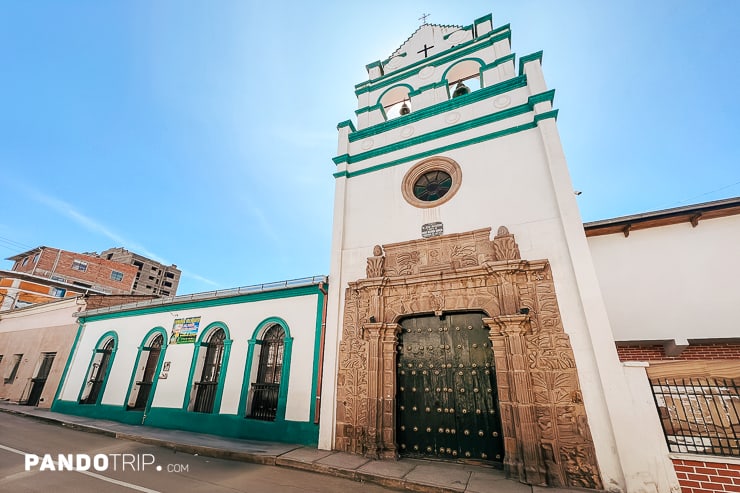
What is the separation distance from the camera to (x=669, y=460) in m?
4.41

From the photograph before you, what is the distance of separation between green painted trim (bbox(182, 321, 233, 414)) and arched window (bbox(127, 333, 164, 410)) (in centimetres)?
192

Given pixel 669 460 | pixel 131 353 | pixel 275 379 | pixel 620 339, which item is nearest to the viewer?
pixel 669 460

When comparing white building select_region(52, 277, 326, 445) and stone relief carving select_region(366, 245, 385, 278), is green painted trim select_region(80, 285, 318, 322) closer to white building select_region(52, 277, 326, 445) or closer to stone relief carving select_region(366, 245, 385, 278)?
white building select_region(52, 277, 326, 445)

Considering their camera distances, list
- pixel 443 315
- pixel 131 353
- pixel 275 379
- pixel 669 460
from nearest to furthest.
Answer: pixel 669 460, pixel 443 315, pixel 275 379, pixel 131 353

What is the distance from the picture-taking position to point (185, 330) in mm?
10039

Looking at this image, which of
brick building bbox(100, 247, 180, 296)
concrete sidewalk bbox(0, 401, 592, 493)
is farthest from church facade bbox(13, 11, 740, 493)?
brick building bbox(100, 247, 180, 296)

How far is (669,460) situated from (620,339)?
2.08 meters

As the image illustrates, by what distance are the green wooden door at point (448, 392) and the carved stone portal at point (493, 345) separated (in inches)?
12.0

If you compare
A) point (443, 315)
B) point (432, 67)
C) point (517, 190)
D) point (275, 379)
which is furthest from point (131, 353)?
point (432, 67)

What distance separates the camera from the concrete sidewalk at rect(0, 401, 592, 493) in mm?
4707

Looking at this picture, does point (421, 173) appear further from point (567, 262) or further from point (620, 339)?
point (620, 339)

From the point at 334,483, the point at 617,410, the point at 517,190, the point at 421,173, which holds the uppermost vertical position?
the point at 421,173

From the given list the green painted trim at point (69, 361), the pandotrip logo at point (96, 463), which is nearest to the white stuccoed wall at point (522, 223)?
the pandotrip logo at point (96, 463)

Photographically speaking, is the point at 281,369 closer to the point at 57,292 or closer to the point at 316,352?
the point at 316,352
